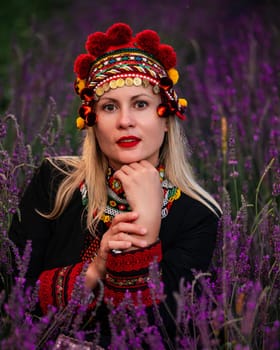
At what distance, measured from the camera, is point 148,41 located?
260 cm

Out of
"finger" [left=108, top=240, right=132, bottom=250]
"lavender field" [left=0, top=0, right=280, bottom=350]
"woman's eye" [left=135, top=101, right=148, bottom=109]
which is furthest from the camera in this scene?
"woman's eye" [left=135, top=101, right=148, bottom=109]

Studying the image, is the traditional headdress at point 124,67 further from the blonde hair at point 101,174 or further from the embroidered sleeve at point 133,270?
the embroidered sleeve at point 133,270

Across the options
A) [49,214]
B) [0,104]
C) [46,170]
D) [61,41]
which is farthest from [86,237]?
[61,41]

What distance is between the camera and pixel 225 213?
212 centimetres

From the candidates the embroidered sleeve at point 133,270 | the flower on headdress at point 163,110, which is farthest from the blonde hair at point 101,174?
the embroidered sleeve at point 133,270

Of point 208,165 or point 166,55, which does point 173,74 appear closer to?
point 166,55

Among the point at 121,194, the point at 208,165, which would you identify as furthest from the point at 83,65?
the point at 208,165

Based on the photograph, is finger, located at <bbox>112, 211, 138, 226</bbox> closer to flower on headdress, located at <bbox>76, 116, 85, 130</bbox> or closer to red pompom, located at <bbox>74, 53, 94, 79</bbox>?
flower on headdress, located at <bbox>76, 116, 85, 130</bbox>

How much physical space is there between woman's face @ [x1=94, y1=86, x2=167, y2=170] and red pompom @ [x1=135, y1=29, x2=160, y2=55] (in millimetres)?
176

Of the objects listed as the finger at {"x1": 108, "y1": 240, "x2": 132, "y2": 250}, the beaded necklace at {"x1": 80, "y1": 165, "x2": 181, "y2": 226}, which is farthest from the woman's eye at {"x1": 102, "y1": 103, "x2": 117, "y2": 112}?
the finger at {"x1": 108, "y1": 240, "x2": 132, "y2": 250}

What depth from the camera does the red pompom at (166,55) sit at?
2645 mm

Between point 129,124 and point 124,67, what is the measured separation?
23 centimetres

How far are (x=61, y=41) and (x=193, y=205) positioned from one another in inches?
194

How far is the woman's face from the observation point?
97.0 inches
